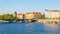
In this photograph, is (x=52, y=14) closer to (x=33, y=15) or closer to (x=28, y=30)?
(x=33, y=15)

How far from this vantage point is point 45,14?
245ft

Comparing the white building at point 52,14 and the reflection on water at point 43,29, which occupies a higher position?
the white building at point 52,14

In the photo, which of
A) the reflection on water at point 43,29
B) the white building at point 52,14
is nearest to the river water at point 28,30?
the reflection on water at point 43,29

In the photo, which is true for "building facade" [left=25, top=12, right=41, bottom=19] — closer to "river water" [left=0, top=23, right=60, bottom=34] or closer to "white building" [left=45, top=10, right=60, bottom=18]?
"white building" [left=45, top=10, right=60, bottom=18]

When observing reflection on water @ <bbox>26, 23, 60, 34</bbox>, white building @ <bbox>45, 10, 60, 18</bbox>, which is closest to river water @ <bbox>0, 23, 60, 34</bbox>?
reflection on water @ <bbox>26, 23, 60, 34</bbox>

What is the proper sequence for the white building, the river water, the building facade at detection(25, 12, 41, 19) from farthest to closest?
the building facade at detection(25, 12, 41, 19), the white building, the river water

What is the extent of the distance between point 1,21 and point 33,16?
458 inches

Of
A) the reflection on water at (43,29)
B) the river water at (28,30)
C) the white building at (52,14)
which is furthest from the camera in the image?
the white building at (52,14)

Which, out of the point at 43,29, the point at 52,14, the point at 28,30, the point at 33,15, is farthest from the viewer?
the point at 33,15

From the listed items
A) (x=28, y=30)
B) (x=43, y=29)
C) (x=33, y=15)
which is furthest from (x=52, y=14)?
(x=28, y=30)

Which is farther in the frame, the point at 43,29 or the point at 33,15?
the point at 33,15

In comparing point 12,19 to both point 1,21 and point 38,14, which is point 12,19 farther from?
point 38,14

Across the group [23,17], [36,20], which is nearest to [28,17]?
[23,17]

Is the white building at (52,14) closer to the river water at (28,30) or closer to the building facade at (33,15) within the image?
the building facade at (33,15)
